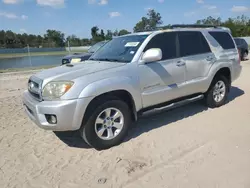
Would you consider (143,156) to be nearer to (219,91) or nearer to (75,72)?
(75,72)

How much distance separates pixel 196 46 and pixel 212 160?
2.71 m

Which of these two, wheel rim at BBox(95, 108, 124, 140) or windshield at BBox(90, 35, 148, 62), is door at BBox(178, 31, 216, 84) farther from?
wheel rim at BBox(95, 108, 124, 140)

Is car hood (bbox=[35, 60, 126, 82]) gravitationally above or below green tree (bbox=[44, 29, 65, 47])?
below

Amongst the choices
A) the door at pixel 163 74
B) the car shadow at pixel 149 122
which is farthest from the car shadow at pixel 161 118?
the door at pixel 163 74

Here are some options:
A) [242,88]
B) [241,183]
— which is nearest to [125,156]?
[241,183]

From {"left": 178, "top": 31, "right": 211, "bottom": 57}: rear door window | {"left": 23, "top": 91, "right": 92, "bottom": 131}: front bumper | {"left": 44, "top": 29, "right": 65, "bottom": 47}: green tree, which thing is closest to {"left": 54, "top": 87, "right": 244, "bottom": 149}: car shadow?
{"left": 23, "top": 91, "right": 92, "bottom": 131}: front bumper

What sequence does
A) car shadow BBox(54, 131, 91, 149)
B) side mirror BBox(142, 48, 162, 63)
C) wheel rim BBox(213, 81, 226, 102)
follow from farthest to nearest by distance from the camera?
wheel rim BBox(213, 81, 226, 102) < car shadow BBox(54, 131, 91, 149) < side mirror BBox(142, 48, 162, 63)

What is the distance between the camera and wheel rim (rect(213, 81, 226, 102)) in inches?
232

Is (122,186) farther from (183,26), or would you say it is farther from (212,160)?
(183,26)

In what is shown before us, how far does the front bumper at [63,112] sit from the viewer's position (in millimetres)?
3564

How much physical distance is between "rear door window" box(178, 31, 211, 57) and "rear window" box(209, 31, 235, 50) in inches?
17.1

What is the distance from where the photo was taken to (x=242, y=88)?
26.4ft

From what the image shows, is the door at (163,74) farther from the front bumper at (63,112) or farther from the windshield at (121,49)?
the front bumper at (63,112)

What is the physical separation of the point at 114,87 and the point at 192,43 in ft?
7.64
